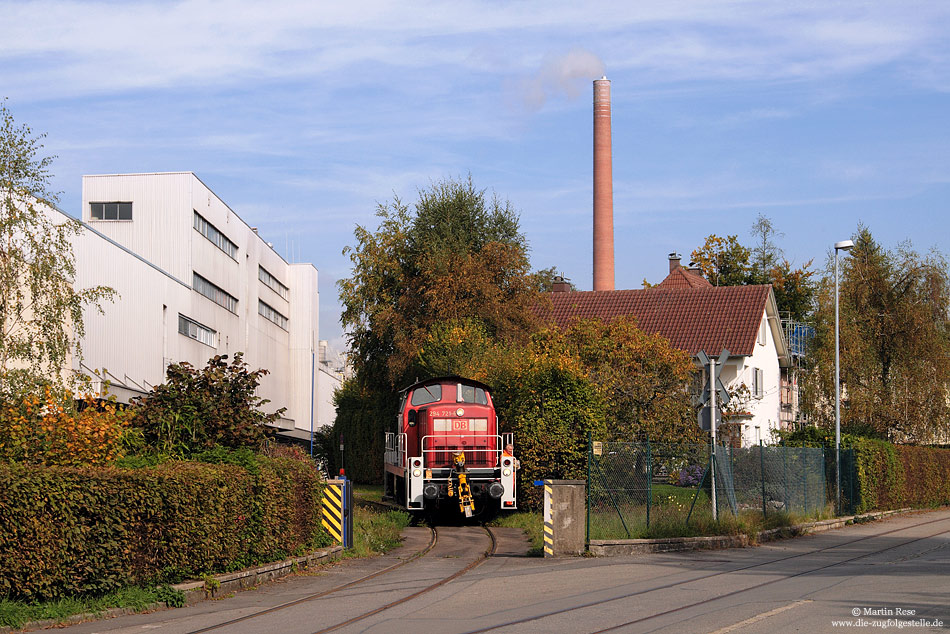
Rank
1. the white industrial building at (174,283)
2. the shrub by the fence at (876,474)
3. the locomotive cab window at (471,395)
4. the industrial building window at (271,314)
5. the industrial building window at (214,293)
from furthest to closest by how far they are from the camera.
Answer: the industrial building window at (271,314)
the industrial building window at (214,293)
the white industrial building at (174,283)
the shrub by the fence at (876,474)
the locomotive cab window at (471,395)

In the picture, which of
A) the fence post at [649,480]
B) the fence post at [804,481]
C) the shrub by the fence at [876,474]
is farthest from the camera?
the shrub by the fence at [876,474]

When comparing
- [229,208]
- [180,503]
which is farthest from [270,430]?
[229,208]

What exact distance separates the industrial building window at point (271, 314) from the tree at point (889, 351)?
112 ft

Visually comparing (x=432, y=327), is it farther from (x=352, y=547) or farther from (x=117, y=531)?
(x=117, y=531)

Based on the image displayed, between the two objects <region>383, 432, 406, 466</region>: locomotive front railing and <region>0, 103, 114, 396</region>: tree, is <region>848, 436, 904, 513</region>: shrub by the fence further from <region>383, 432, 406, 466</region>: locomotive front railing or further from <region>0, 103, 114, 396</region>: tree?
<region>0, 103, 114, 396</region>: tree

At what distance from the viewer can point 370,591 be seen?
13.8 m

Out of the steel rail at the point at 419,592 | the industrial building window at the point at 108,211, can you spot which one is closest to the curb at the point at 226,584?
the steel rail at the point at 419,592

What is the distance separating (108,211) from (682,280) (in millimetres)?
32643

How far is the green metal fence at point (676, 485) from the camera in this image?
63.6ft

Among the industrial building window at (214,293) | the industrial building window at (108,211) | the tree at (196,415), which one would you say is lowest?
the tree at (196,415)

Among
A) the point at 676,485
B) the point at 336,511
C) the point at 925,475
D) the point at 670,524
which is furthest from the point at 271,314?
the point at 670,524

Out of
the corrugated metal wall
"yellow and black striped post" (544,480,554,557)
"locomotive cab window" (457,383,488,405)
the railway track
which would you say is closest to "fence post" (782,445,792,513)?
"locomotive cab window" (457,383,488,405)

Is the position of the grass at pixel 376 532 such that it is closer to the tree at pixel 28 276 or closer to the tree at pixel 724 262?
the tree at pixel 28 276

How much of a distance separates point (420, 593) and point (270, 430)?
4860 millimetres
